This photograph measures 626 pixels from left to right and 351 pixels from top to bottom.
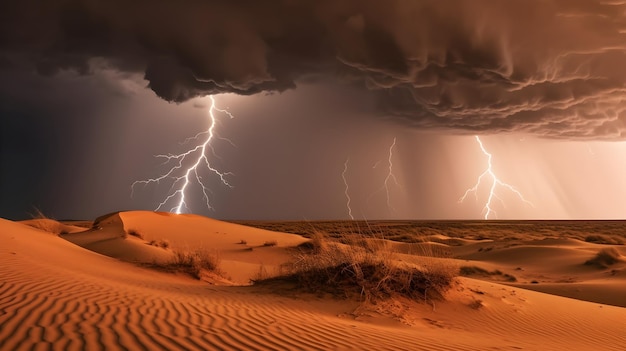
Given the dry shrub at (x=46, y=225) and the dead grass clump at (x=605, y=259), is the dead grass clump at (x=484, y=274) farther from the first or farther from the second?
the dry shrub at (x=46, y=225)

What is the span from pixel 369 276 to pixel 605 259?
58.1ft

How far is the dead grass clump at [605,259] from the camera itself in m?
21.2

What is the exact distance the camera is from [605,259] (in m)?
21.6

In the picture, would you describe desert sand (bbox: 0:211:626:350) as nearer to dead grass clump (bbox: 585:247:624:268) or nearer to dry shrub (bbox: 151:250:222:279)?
dry shrub (bbox: 151:250:222:279)

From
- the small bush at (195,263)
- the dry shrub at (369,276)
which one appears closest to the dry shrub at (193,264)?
the small bush at (195,263)

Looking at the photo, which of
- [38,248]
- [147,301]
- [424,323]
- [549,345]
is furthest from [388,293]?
[38,248]

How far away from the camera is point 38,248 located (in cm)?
1273

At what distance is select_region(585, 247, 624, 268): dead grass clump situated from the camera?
21.2 meters

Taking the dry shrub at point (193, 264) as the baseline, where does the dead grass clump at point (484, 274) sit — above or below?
above

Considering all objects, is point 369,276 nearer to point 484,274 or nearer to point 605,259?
point 484,274

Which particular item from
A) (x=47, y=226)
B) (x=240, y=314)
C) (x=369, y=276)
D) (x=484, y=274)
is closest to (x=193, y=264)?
(x=369, y=276)

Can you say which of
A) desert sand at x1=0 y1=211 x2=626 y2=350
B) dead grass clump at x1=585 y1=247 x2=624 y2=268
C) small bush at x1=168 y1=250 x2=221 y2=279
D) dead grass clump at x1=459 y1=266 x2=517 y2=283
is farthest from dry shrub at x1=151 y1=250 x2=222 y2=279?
dead grass clump at x1=585 y1=247 x2=624 y2=268

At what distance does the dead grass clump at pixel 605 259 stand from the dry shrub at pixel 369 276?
15575 millimetres

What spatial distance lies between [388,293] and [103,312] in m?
4.99
